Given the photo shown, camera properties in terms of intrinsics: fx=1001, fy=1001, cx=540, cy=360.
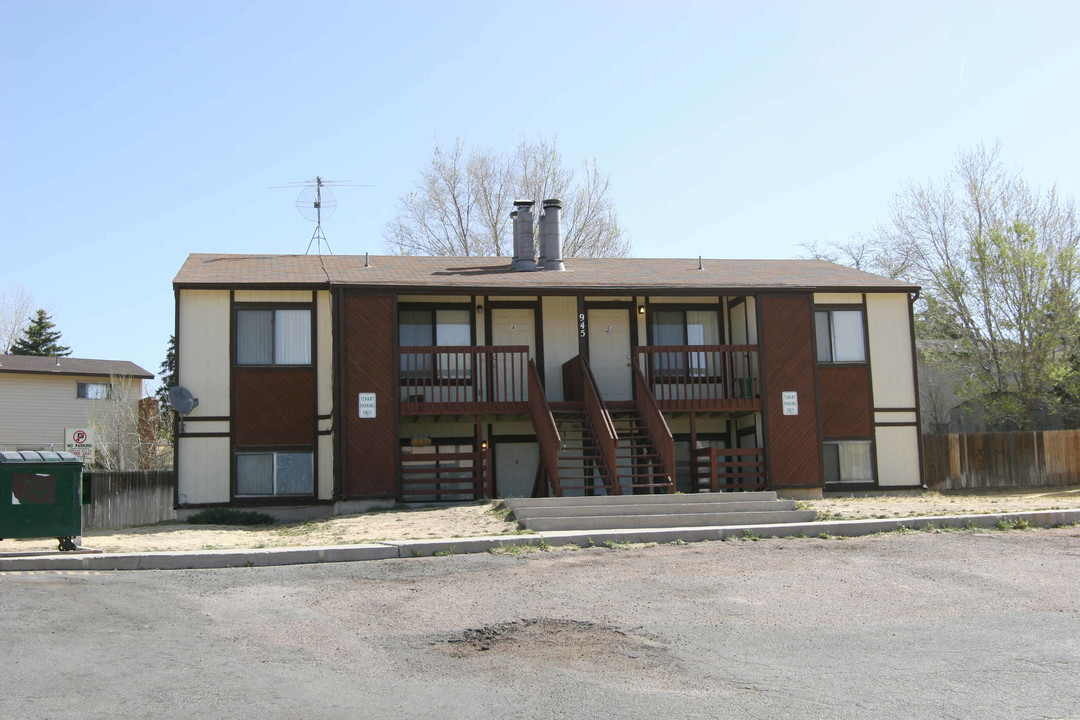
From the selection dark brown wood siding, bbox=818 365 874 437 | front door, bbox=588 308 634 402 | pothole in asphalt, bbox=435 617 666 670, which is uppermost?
front door, bbox=588 308 634 402

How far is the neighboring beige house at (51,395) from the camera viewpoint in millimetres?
39625

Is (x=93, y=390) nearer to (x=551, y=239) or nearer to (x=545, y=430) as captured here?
(x=551, y=239)

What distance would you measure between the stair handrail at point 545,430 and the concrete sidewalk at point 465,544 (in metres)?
3.19

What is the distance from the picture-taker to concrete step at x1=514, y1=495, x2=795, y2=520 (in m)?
14.6

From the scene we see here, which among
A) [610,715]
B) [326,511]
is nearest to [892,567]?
[610,715]

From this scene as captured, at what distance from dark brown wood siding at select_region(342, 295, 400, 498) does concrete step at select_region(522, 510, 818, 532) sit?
17.2 feet

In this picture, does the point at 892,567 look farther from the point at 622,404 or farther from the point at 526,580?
the point at 622,404

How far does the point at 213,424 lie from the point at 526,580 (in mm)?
11604

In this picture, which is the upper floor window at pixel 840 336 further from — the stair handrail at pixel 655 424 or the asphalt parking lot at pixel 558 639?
the asphalt parking lot at pixel 558 639

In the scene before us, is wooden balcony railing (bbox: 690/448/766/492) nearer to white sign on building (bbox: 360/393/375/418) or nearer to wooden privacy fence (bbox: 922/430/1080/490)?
white sign on building (bbox: 360/393/375/418)

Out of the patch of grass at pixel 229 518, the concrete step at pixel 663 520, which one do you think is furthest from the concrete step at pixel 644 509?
the patch of grass at pixel 229 518

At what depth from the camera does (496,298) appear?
69.7ft

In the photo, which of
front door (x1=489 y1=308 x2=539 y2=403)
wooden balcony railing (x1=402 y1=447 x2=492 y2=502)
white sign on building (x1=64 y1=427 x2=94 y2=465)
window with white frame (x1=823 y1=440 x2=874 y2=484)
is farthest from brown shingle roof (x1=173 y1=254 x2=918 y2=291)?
white sign on building (x1=64 y1=427 x2=94 y2=465)

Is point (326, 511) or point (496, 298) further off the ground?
point (496, 298)
